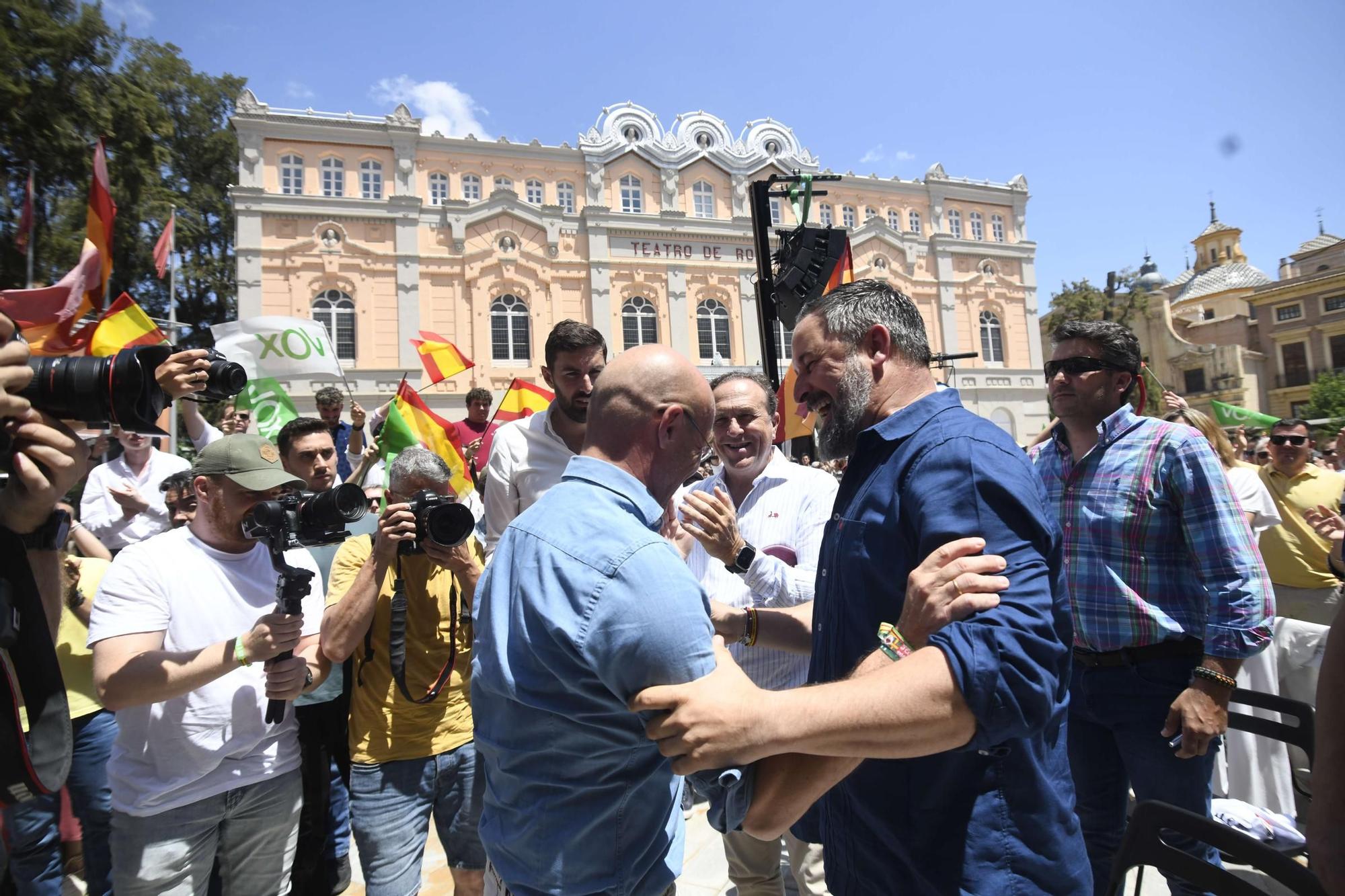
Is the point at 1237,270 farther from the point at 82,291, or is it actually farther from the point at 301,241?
the point at 82,291

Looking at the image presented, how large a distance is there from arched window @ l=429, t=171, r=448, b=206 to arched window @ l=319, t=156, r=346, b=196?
2.92 m

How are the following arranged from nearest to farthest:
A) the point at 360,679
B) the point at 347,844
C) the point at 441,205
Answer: the point at 360,679
the point at 347,844
the point at 441,205

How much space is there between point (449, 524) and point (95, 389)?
1.32 m

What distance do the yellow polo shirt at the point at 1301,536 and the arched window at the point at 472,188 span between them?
25.8 meters

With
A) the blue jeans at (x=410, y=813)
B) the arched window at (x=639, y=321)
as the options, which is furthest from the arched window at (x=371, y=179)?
the blue jeans at (x=410, y=813)

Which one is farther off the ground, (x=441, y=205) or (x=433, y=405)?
(x=441, y=205)

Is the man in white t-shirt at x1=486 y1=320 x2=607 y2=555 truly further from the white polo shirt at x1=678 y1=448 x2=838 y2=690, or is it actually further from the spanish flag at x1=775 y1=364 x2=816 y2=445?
the spanish flag at x1=775 y1=364 x2=816 y2=445

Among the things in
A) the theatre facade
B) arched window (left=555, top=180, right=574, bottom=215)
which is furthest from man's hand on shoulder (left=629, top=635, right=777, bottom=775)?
arched window (left=555, top=180, right=574, bottom=215)

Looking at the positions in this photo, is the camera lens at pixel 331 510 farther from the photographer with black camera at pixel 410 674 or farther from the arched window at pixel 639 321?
the arched window at pixel 639 321

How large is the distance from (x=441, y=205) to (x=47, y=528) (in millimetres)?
25737

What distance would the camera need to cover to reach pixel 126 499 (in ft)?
19.0

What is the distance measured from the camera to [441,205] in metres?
25.0

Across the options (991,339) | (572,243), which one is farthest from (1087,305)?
(572,243)

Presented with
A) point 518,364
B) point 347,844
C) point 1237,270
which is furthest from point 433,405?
point 1237,270
